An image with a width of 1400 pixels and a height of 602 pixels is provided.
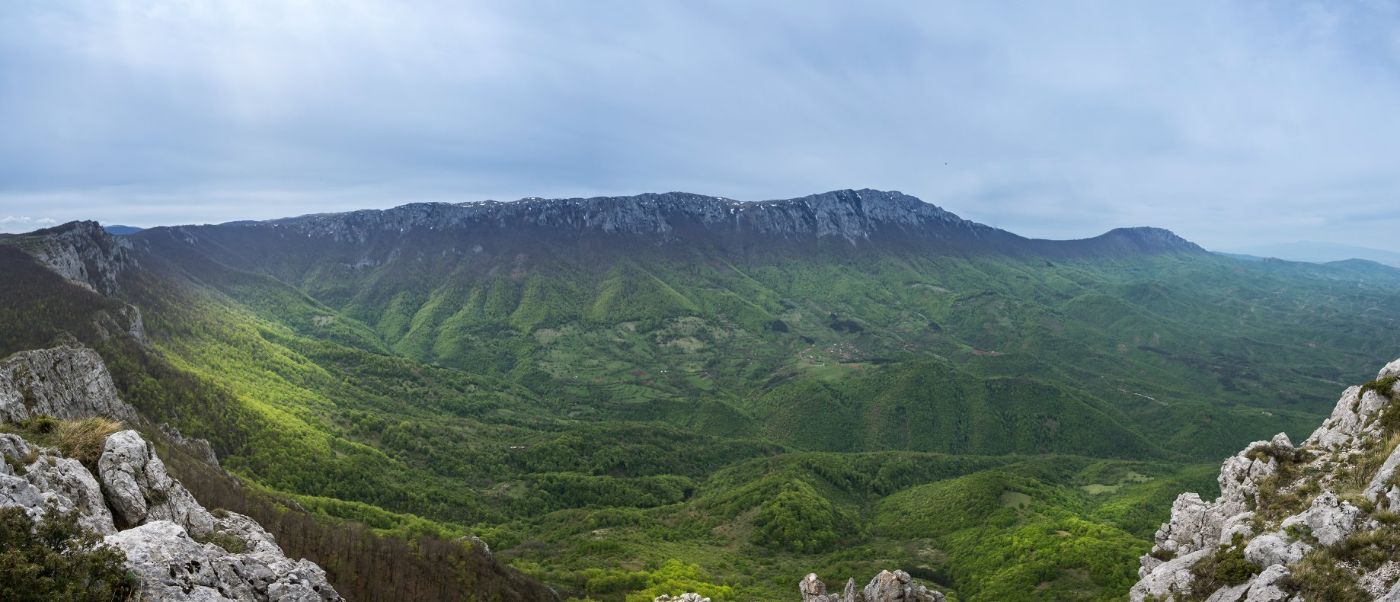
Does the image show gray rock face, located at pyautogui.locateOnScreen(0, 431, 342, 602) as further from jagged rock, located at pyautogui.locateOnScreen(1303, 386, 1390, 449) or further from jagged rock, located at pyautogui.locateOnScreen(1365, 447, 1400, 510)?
jagged rock, located at pyautogui.locateOnScreen(1303, 386, 1390, 449)

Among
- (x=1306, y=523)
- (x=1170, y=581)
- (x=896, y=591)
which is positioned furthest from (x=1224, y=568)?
(x=896, y=591)

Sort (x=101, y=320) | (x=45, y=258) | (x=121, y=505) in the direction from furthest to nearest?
(x=45, y=258) → (x=101, y=320) → (x=121, y=505)

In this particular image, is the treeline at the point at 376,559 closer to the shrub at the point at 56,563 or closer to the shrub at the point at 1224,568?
the shrub at the point at 56,563

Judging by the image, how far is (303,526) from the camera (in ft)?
238

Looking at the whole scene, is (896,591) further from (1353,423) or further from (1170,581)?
(1353,423)

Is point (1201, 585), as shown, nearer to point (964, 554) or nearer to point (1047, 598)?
point (1047, 598)

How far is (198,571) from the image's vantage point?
27281 mm

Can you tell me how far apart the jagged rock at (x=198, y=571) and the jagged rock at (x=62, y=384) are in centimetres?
6123

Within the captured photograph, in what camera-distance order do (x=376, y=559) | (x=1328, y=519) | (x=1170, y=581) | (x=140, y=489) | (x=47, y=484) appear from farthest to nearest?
(x=376, y=559) < (x=1170, y=581) < (x=140, y=489) < (x=1328, y=519) < (x=47, y=484)

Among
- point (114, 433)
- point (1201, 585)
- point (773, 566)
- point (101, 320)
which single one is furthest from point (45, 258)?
point (1201, 585)

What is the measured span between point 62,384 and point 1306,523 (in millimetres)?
141655

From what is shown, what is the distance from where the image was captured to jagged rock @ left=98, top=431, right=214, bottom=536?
31391 mm

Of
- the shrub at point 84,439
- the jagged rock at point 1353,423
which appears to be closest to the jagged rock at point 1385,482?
the jagged rock at point 1353,423

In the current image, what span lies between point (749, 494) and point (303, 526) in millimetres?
137673
